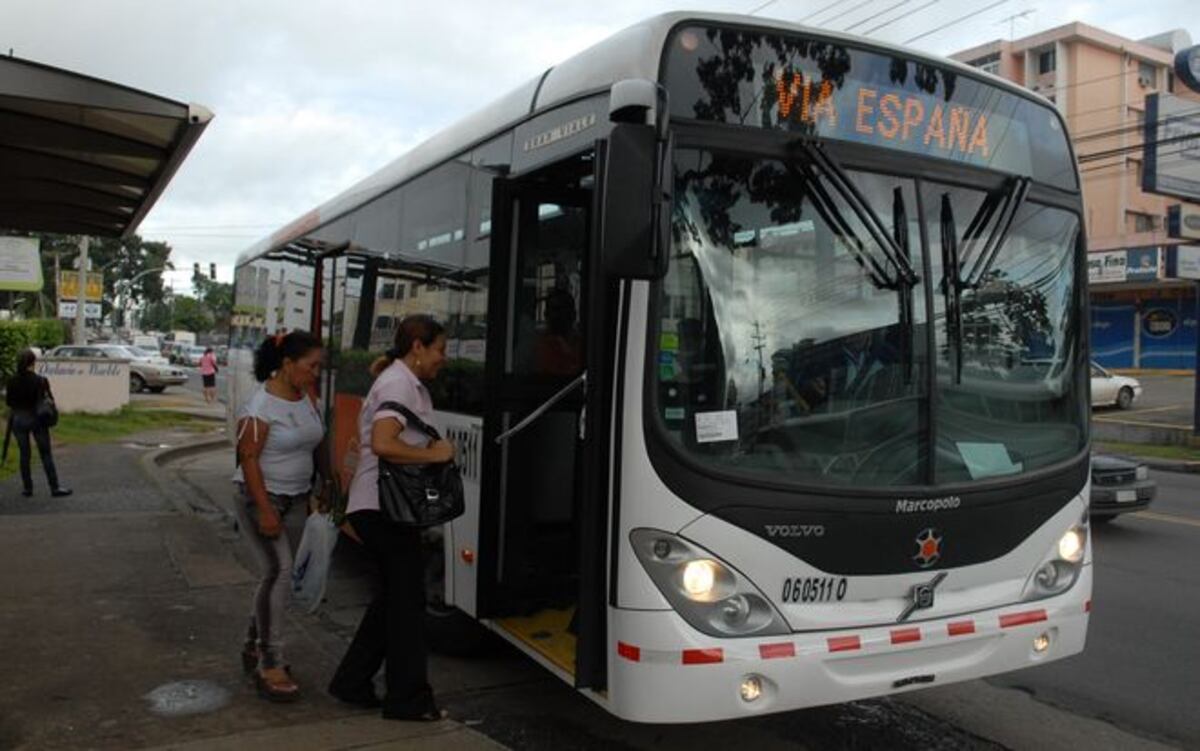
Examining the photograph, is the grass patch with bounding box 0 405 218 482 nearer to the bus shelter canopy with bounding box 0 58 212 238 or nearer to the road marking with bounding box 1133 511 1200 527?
the bus shelter canopy with bounding box 0 58 212 238

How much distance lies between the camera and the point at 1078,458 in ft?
14.2

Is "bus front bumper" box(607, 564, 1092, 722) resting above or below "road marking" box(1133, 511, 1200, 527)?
above

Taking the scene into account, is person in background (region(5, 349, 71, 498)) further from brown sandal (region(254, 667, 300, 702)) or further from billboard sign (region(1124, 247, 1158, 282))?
billboard sign (region(1124, 247, 1158, 282))

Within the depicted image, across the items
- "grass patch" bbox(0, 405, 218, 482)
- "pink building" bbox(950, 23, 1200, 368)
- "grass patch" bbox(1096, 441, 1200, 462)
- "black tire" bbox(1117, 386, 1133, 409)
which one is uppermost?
"pink building" bbox(950, 23, 1200, 368)

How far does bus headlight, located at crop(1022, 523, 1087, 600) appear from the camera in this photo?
4211 millimetres

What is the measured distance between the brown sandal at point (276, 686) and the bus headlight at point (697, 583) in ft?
7.23

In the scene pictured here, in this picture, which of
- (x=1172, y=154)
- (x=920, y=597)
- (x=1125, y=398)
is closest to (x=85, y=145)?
(x=920, y=597)

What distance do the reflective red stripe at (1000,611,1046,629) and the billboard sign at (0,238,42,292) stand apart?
20.7 metres

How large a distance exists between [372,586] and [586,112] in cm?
450

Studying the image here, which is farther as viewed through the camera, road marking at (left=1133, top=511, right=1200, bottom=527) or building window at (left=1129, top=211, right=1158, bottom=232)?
building window at (left=1129, top=211, right=1158, bottom=232)

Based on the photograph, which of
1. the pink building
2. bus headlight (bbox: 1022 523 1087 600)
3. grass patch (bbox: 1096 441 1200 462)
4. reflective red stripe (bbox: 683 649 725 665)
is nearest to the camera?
reflective red stripe (bbox: 683 649 725 665)

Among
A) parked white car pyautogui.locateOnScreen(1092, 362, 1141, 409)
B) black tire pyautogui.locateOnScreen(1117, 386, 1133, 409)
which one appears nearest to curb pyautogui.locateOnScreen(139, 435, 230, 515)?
parked white car pyautogui.locateOnScreen(1092, 362, 1141, 409)

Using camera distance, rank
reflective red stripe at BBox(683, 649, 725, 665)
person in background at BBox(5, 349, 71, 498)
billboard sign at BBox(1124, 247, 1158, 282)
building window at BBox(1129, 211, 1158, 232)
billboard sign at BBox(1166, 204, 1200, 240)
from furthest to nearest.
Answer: building window at BBox(1129, 211, 1158, 232) → billboard sign at BBox(1124, 247, 1158, 282) → billboard sign at BBox(1166, 204, 1200, 240) → person in background at BBox(5, 349, 71, 498) → reflective red stripe at BBox(683, 649, 725, 665)

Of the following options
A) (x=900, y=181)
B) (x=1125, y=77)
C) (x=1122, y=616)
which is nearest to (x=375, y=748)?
(x=900, y=181)
